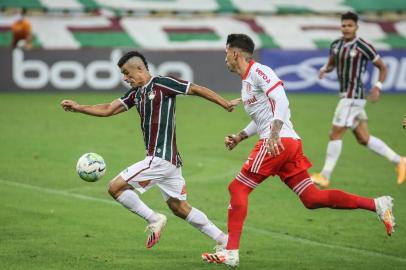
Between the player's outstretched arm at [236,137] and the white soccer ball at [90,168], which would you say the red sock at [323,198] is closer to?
the player's outstretched arm at [236,137]

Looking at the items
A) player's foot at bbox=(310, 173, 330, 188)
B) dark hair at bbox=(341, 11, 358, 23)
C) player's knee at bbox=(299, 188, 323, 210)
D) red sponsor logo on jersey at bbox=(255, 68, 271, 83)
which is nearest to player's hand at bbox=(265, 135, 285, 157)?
red sponsor logo on jersey at bbox=(255, 68, 271, 83)

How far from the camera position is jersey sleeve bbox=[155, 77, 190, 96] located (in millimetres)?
9484

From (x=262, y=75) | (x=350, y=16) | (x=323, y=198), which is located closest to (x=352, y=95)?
(x=350, y=16)

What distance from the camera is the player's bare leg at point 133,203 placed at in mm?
9438

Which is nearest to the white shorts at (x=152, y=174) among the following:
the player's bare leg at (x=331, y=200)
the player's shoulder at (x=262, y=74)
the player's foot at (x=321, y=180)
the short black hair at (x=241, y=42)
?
the player's bare leg at (x=331, y=200)

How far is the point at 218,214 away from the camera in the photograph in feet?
40.0

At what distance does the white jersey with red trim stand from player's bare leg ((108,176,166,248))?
4.75 feet

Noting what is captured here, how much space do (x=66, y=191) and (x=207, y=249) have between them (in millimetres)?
4017

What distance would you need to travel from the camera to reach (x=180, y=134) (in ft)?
64.5

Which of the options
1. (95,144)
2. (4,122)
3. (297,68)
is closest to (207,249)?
(95,144)

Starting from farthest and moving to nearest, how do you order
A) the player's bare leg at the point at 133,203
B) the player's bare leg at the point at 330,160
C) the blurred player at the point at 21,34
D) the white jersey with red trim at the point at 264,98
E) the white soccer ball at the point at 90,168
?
1. the blurred player at the point at 21,34
2. the player's bare leg at the point at 330,160
3. the white soccer ball at the point at 90,168
4. the player's bare leg at the point at 133,203
5. the white jersey with red trim at the point at 264,98

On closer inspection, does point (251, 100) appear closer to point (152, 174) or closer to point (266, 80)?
point (266, 80)

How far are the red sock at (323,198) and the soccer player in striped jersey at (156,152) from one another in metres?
0.97

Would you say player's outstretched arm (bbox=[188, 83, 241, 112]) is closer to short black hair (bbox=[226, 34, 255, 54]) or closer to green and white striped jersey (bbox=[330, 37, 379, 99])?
short black hair (bbox=[226, 34, 255, 54])
